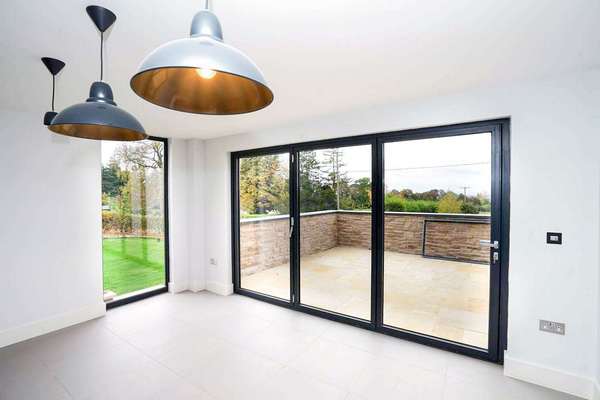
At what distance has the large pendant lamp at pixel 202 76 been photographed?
2.62 ft

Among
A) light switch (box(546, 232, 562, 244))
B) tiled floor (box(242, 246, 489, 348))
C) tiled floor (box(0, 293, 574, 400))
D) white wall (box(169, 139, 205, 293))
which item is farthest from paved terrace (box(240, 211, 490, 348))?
white wall (box(169, 139, 205, 293))

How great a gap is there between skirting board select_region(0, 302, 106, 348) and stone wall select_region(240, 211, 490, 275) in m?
2.03

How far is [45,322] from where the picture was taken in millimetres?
3375

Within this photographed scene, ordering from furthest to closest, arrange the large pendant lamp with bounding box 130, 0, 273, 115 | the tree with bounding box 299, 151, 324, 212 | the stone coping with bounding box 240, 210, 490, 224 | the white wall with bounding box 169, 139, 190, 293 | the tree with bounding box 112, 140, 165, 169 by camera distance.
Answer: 1. the white wall with bounding box 169, 139, 190, 293
2. the tree with bounding box 112, 140, 165, 169
3. the tree with bounding box 299, 151, 324, 212
4. the stone coping with bounding box 240, 210, 490, 224
5. the large pendant lamp with bounding box 130, 0, 273, 115

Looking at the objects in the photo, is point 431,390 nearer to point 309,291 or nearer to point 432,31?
point 309,291

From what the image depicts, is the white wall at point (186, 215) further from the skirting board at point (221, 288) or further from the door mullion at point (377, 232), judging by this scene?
the door mullion at point (377, 232)

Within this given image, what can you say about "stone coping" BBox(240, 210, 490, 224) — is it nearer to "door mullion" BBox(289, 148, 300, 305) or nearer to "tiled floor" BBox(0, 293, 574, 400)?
"door mullion" BBox(289, 148, 300, 305)

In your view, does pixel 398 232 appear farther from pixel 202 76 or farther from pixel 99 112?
pixel 99 112

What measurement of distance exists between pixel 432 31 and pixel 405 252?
7.44 ft

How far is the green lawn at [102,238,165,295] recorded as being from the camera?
4.18m

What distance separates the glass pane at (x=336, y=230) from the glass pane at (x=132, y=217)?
2.44m

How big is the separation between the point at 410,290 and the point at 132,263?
13.2 ft

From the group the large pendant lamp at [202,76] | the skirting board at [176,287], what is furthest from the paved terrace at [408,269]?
the large pendant lamp at [202,76]

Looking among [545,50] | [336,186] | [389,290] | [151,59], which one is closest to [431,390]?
[389,290]
